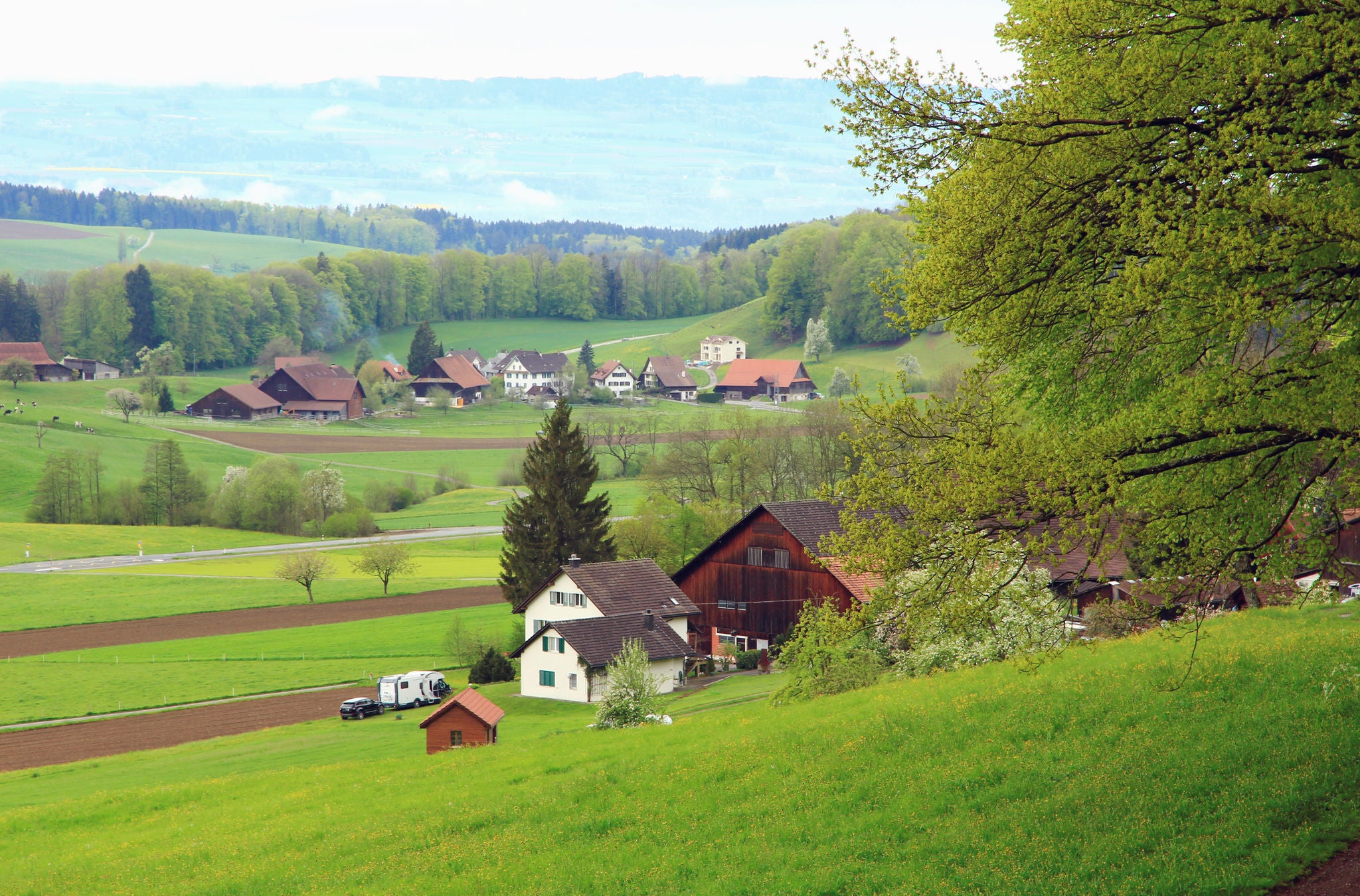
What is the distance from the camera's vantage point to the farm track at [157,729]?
43844 mm

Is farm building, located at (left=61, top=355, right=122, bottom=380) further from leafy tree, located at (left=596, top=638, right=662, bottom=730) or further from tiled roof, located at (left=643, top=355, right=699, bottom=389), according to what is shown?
leafy tree, located at (left=596, top=638, right=662, bottom=730)

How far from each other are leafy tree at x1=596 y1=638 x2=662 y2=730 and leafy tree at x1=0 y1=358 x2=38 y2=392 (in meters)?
155

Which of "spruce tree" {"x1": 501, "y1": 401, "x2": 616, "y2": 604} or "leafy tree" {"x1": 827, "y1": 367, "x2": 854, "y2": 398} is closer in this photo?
"spruce tree" {"x1": 501, "y1": 401, "x2": 616, "y2": 604}

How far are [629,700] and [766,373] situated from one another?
151097mm

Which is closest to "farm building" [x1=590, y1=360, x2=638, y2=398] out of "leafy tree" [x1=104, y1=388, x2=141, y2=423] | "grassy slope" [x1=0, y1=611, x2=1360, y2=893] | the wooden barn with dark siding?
"leafy tree" [x1=104, y1=388, x2=141, y2=423]

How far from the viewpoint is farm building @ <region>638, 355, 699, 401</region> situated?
192625 millimetres

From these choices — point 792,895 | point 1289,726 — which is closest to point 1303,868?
point 1289,726

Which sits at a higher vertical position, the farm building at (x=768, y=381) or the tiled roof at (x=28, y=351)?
the tiled roof at (x=28, y=351)

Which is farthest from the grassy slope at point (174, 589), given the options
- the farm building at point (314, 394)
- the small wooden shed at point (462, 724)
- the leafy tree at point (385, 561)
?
the farm building at point (314, 394)

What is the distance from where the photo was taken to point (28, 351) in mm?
182750

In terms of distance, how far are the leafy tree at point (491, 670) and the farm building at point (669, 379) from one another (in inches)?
5327

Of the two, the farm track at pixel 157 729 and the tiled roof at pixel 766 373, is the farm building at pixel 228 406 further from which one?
the farm track at pixel 157 729

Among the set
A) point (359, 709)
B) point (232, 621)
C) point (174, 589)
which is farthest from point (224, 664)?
point (174, 589)

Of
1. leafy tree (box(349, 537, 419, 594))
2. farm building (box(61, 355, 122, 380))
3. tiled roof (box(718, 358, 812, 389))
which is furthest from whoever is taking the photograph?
farm building (box(61, 355, 122, 380))
